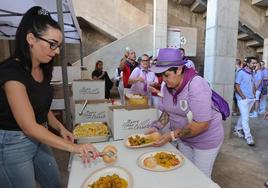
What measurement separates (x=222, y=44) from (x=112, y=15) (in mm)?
6823

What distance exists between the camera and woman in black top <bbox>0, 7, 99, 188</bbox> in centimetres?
104

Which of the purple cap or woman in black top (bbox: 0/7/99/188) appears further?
the purple cap

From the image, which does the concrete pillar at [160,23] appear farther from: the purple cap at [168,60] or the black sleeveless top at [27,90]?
the black sleeveless top at [27,90]

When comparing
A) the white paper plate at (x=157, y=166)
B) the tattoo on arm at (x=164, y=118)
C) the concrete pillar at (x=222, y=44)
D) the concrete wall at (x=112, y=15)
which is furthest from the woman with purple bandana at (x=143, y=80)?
the concrete wall at (x=112, y=15)

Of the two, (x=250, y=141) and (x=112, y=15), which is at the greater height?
(x=112, y=15)

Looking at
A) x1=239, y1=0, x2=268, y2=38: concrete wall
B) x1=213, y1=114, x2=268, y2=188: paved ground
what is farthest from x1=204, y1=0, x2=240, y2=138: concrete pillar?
x1=239, y1=0, x2=268, y2=38: concrete wall

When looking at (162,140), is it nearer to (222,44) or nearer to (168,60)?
(168,60)

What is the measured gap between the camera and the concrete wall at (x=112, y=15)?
8.99 meters

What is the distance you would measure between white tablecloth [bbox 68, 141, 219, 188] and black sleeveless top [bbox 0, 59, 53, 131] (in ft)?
1.24

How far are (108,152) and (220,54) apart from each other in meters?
3.27

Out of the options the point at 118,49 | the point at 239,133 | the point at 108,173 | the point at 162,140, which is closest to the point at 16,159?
the point at 108,173

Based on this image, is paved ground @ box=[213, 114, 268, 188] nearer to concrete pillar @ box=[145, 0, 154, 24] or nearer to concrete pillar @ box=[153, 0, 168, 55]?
concrete pillar @ box=[153, 0, 168, 55]

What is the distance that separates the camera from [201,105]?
136 cm

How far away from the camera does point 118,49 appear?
26.3 ft
